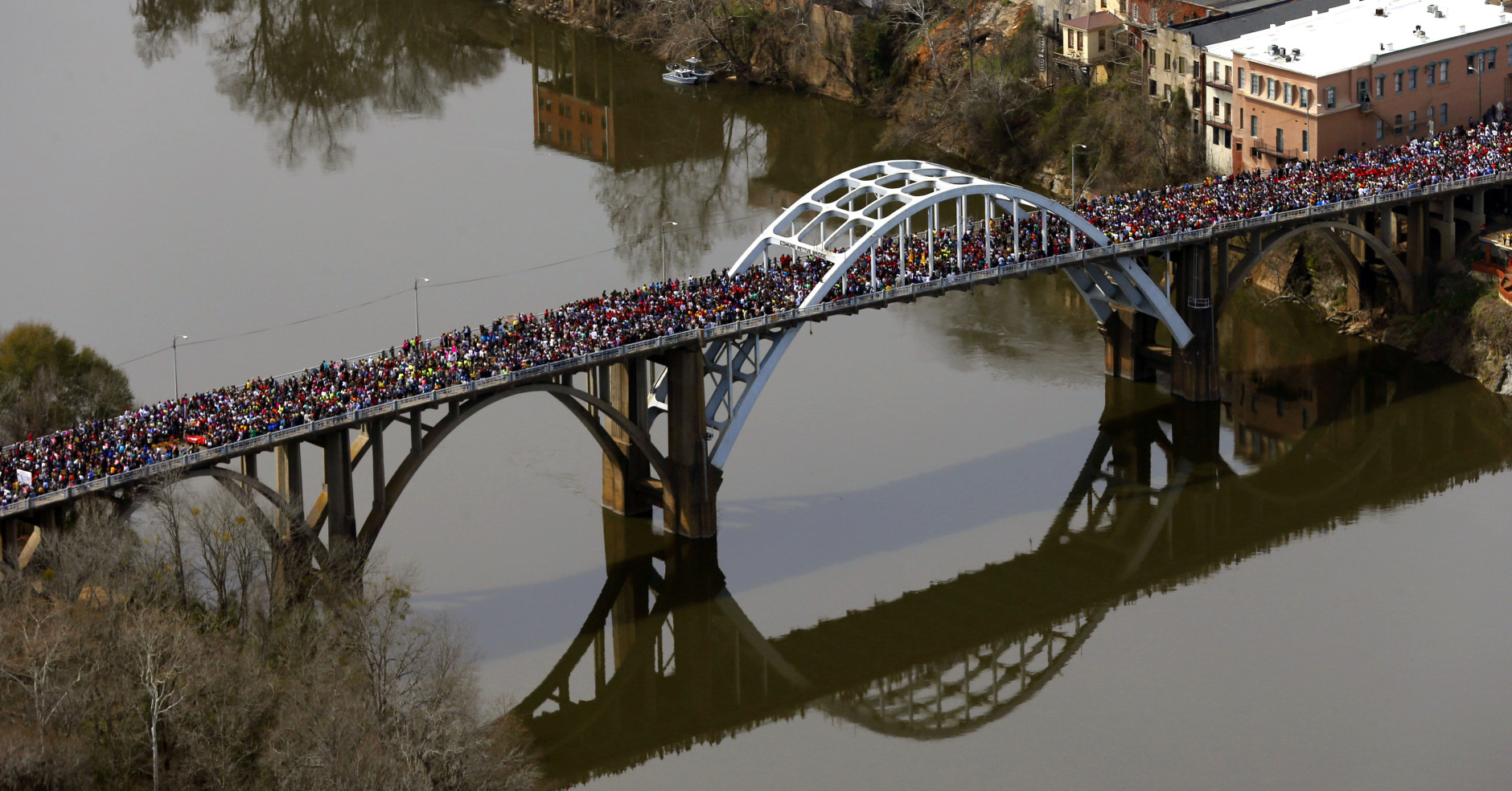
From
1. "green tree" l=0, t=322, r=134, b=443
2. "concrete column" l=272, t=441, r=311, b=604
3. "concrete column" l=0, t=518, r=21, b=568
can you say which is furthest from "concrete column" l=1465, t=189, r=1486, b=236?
"concrete column" l=0, t=518, r=21, b=568

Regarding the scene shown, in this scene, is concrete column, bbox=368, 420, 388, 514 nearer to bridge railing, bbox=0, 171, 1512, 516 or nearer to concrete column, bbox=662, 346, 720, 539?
bridge railing, bbox=0, 171, 1512, 516

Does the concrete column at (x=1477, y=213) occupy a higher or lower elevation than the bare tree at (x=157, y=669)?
higher

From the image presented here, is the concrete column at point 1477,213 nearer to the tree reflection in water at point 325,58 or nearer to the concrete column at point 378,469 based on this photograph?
the concrete column at point 378,469

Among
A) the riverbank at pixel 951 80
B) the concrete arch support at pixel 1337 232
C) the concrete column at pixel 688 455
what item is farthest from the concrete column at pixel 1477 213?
the concrete column at pixel 688 455

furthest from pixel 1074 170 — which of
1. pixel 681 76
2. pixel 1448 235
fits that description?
pixel 681 76

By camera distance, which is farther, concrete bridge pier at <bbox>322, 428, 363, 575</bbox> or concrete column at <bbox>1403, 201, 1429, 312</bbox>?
concrete column at <bbox>1403, 201, 1429, 312</bbox>

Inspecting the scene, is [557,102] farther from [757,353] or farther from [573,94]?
[757,353]
